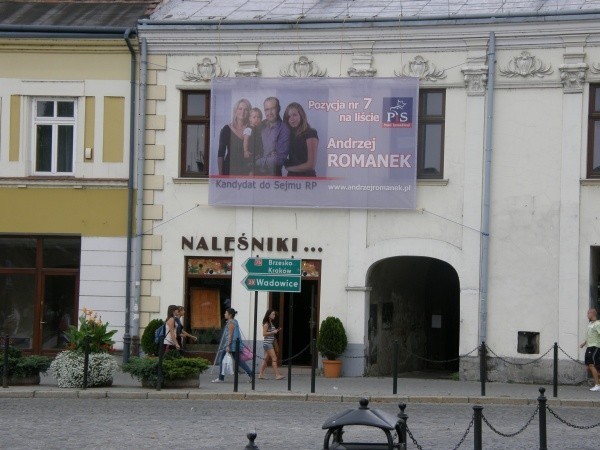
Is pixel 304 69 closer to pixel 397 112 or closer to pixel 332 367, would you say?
pixel 397 112

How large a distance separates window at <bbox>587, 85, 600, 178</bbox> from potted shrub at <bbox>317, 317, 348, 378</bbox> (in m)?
5.96

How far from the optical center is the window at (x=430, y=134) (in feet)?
94.1

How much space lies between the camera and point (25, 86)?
99.3ft

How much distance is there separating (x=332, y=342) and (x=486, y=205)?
166 inches

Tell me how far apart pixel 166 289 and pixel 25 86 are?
5.46m

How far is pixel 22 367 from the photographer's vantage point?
25.0m

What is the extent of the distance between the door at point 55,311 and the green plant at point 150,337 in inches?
86.1

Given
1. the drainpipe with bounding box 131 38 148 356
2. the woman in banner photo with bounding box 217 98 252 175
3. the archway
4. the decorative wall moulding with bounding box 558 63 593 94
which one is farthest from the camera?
the archway

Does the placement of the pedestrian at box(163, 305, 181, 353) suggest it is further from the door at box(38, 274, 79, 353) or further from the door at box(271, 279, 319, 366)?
the door at box(38, 274, 79, 353)

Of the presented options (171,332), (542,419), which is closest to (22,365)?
(171,332)

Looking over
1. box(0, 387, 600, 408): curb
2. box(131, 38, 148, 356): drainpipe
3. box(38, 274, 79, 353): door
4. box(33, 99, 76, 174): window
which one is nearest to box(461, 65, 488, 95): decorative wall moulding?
→ box(131, 38, 148, 356): drainpipe

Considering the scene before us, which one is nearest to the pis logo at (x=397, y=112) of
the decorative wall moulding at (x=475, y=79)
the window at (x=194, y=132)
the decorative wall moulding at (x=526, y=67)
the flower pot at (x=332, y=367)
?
the decorative wall moulding at (x=475, y=79)

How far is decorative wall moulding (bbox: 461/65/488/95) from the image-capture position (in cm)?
2812

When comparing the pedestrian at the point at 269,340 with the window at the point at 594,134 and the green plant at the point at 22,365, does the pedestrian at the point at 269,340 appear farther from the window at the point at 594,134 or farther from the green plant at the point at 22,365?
the window at the point at 594,134
